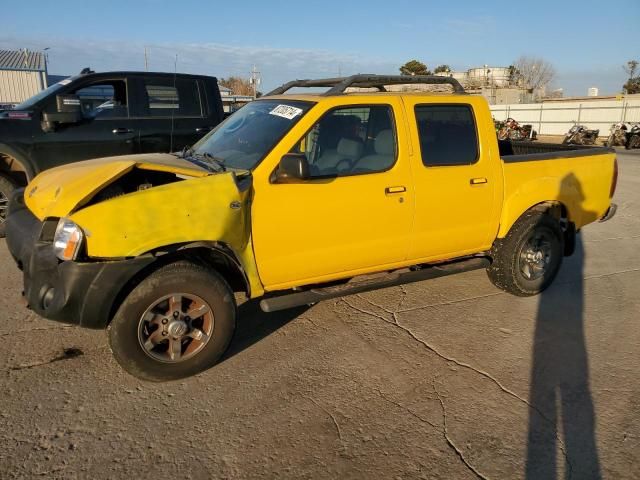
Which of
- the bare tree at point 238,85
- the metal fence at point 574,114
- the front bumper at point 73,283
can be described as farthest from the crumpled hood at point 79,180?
the bare tree at point 238,85

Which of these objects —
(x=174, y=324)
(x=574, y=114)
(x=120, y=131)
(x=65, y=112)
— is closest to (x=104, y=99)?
(x=120, y=131)

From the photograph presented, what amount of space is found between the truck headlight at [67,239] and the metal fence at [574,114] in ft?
107

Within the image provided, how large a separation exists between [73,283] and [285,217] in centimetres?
141

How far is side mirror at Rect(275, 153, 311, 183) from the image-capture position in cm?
336

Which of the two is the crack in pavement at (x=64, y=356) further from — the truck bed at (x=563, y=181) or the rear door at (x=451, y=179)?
the truck bed at (x=563, y=181)

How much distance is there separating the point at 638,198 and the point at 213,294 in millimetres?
10276

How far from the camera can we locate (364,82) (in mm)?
4281

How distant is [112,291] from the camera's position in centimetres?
309

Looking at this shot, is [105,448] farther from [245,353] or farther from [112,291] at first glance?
[245,353]

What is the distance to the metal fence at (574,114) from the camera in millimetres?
29172

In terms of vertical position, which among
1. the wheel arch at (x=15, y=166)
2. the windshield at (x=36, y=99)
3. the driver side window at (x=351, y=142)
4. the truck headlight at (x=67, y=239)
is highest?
the windshield at (x=36, y=99)

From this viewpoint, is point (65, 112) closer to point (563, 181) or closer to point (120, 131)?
point (120, 131)

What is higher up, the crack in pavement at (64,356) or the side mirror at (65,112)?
the side mirror at (65,112)

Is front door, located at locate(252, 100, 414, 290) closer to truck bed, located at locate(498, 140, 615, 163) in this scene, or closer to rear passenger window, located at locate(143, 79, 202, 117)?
truck bed, located at locate(498, 140, 615, 163)
